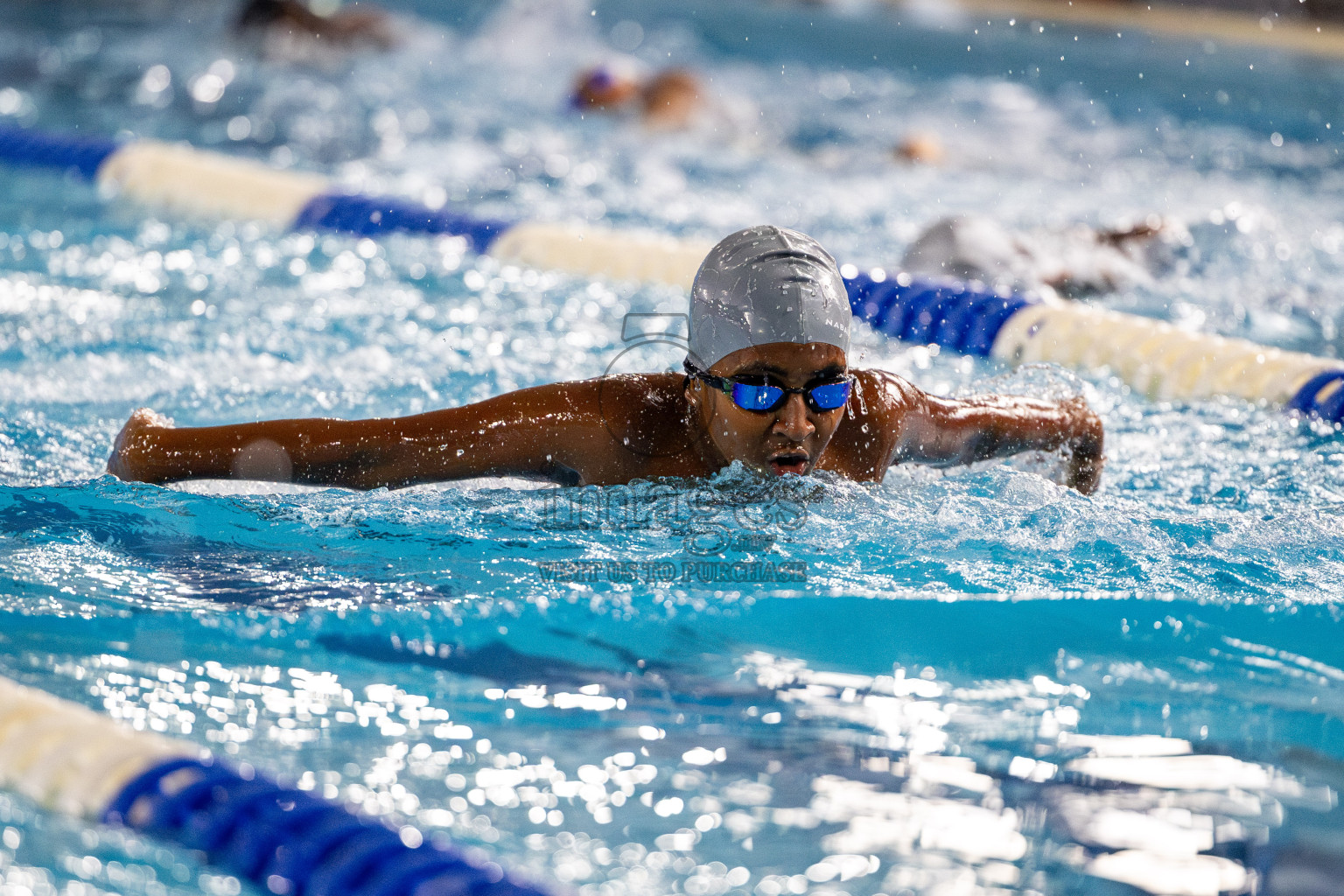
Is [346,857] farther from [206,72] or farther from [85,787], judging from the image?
[206,72]

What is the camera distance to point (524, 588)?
2516 millimetres

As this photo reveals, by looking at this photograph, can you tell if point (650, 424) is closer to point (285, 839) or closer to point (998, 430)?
point (998, 430)

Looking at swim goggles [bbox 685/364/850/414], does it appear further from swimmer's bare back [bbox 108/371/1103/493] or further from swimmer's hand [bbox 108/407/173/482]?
swimmer's hand [bbox 108/407/173/482]

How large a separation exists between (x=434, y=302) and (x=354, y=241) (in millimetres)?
896

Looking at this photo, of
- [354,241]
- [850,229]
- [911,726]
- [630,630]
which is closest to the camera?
[911,726]

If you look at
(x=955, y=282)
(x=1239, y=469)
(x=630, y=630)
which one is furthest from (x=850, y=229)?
(x=630, y=630)

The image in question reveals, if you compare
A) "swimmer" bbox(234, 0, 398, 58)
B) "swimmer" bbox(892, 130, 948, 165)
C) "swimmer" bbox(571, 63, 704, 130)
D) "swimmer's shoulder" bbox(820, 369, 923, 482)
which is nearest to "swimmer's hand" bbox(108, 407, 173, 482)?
"swimmer's shoulder" bbox(820, 369, 923, 482)

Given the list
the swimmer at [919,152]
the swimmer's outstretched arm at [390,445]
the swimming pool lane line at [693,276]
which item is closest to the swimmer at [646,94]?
the swimmer at [919,152]

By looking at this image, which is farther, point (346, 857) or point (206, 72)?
point (206, 72)

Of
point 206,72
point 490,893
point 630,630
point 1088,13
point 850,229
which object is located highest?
point 1088,13

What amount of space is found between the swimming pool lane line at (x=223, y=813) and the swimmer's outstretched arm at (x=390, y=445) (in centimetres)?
59

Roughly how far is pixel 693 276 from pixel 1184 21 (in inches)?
389

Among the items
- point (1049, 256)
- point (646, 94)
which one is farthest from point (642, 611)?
point (646, 94)

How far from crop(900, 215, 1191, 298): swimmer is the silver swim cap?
246cm
